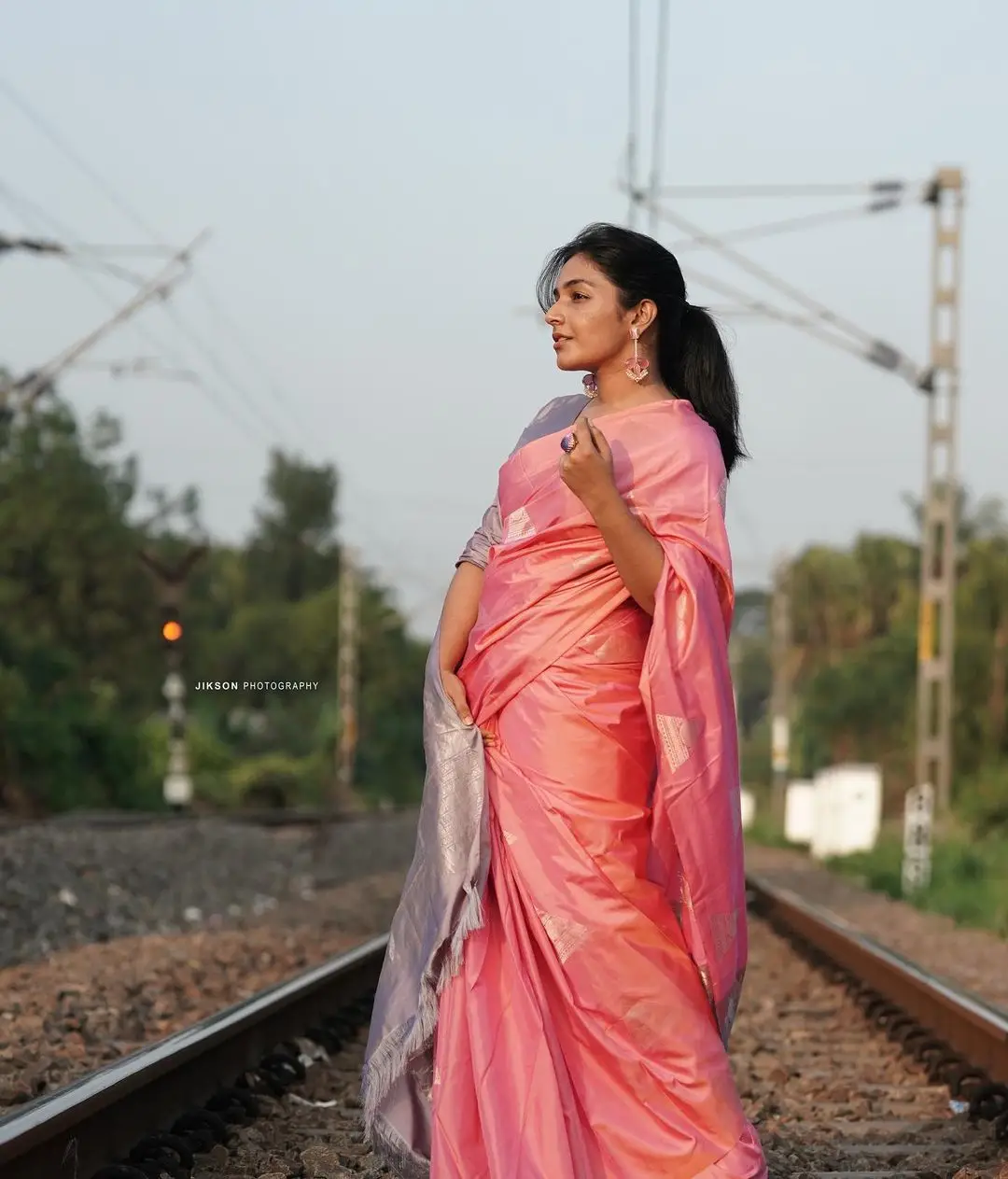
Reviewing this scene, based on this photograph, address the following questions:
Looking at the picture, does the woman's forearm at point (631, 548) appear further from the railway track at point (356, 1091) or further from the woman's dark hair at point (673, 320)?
the railway track at point (356, 1091)

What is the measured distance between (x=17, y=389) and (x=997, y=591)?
23333mm

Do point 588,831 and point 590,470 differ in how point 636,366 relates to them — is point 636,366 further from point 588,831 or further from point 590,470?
point 588,831

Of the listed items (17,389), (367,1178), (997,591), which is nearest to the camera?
(367,1178)

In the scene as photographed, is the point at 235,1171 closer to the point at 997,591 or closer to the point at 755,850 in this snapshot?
the point at 755,850

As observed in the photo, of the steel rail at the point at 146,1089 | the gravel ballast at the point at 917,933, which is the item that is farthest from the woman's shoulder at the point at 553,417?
the gravel ballast at the point at 917,933

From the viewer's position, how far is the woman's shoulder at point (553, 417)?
11.4 feet

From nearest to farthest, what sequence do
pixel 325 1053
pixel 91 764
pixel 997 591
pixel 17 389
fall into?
pixel 325 1053 < pixel 17 389 < pixel 91 764 < pixel 997 591

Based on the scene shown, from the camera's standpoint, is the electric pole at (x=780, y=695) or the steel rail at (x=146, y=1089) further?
the electric pole at (x=780, y=695)

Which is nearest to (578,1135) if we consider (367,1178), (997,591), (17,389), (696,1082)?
(696,1082)

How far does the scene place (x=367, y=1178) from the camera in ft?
13.1

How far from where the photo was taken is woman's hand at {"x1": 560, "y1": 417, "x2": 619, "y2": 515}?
310cm

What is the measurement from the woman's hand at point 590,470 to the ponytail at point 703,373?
1.29ft

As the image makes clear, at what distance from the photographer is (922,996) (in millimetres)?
6832

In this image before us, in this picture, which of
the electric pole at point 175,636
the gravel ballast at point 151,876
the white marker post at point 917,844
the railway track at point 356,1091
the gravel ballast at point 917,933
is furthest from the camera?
the electric pole at point 175,636
